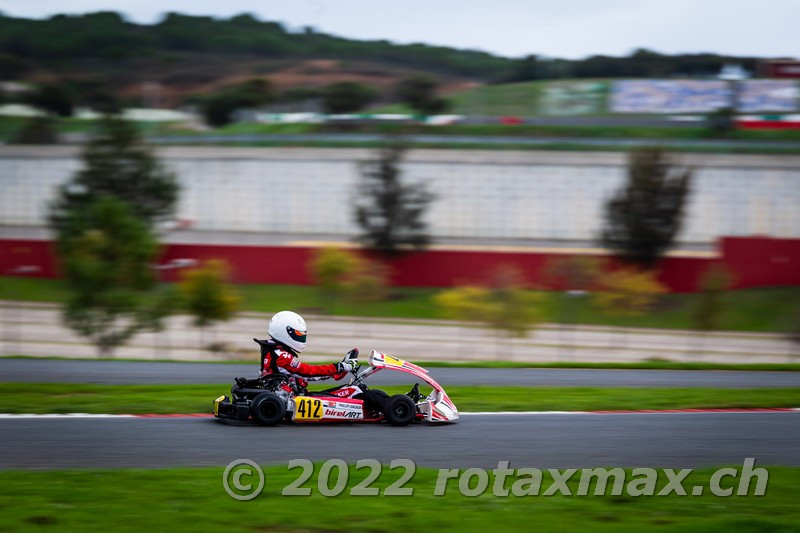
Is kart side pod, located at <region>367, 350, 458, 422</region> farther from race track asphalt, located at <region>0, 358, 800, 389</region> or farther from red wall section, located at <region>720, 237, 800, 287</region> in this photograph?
red wall section, located at <region>720, 237, 800, 287</region>

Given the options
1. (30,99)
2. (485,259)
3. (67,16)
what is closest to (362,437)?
(485,259)

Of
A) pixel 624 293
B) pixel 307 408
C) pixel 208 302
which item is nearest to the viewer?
pixel 307 408

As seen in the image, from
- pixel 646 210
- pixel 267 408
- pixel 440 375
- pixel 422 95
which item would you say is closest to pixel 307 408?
pixel 267 408

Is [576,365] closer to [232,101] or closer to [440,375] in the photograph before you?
[440,375]

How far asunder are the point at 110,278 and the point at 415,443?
20.4 m

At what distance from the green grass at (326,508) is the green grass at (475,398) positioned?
424 centimetres

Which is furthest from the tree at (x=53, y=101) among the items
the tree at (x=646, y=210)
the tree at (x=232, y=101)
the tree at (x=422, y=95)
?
the tree at (x=646, y=210)

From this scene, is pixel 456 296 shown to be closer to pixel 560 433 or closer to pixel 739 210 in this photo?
pixel 560 433

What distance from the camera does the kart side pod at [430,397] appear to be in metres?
12.4

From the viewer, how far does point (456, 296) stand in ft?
117

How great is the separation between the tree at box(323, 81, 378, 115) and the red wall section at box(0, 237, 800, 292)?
3005cm

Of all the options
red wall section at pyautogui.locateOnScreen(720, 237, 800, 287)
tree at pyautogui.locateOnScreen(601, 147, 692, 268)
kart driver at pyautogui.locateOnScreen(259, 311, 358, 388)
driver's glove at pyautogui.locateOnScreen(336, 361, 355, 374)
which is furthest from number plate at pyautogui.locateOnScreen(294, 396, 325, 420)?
tree at pyautogui.locateOnScreen(601, 147, 692, 268)

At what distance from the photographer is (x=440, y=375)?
19.8 meters

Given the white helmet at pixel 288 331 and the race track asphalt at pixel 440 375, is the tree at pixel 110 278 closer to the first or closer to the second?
the race track asphalt at pixel 440 375
